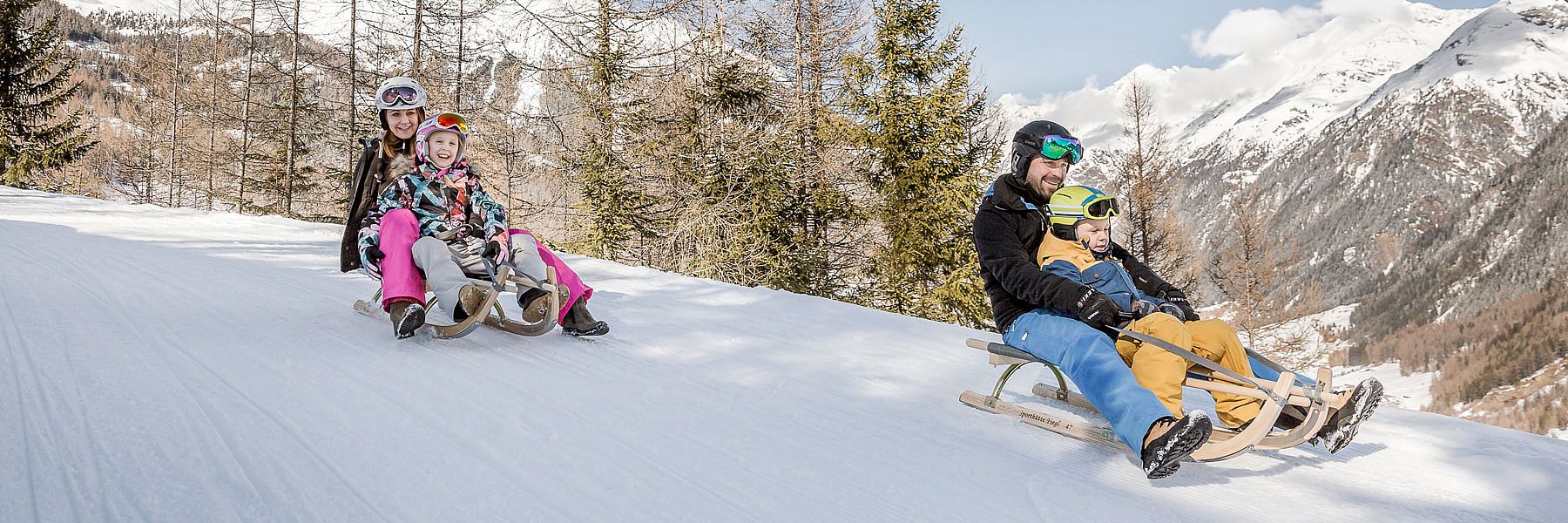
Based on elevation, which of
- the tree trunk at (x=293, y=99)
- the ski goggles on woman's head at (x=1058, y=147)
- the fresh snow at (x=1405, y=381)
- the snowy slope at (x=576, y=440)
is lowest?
the fresh snow at (x=1405, y=381)

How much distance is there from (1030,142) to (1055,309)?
781 millimetres

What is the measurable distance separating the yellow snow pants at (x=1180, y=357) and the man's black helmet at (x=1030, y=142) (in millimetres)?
824

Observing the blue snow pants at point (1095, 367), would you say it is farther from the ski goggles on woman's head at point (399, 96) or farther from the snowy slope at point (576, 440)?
the ski goggles on woman's head at point (399, 96)

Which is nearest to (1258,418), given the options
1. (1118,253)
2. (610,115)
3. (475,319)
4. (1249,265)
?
(1118,253)

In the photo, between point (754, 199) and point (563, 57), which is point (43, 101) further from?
point (754, 199)

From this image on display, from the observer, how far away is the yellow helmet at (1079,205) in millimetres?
2930

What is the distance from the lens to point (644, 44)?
46.1 ft

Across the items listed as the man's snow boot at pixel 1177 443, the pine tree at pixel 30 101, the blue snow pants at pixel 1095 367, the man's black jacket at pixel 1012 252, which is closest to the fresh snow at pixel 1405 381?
the man's black jacket at pixel 1012 252

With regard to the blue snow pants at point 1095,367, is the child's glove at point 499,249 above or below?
above

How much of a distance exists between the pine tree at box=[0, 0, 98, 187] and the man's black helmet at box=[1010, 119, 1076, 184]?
29.5m

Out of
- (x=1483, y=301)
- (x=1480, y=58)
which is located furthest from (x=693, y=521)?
(x=1480, y=58)

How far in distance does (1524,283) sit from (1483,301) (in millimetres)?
4536

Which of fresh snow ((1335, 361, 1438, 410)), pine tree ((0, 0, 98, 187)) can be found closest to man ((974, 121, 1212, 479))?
pine tree ((0, 0, 98, 187))

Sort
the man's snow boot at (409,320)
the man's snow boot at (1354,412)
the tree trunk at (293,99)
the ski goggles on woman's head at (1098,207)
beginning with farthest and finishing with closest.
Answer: the tree trunk at (293,99) → the man's snow boot at (409,320) → the ski goggles on woman's head at (1098,207) → the man's snow boot at (1354,412)
